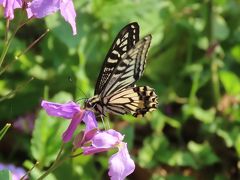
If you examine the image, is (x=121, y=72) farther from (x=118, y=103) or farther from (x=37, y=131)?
(x=37, y=131)

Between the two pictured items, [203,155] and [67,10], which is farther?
[203,155]

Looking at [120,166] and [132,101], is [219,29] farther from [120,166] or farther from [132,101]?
[120,166]

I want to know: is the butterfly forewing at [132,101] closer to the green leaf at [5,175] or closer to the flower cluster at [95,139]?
the flower cluster at [95,139]

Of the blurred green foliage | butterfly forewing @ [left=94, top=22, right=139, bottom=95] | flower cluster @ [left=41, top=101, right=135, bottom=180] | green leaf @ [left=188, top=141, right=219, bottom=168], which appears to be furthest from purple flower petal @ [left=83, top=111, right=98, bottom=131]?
green leaf @ [left=188, top=141, right=219, bottom=168]

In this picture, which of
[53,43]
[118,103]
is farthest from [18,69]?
[118,103]

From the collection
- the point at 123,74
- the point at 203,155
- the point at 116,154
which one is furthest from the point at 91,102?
the point at 203,155

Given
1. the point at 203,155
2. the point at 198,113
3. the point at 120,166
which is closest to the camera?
the point at 120,166

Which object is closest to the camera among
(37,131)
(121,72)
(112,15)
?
(121,72)

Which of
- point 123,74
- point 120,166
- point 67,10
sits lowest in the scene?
→ point 120,166
